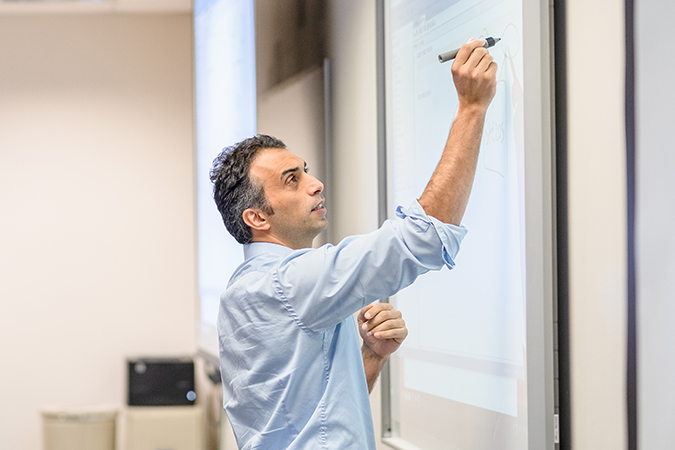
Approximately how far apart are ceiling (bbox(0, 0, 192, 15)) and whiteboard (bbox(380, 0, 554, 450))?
9.24 feet

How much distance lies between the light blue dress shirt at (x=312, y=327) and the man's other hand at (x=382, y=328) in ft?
0.27

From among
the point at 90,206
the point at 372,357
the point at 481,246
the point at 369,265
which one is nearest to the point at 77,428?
the point at 90,206

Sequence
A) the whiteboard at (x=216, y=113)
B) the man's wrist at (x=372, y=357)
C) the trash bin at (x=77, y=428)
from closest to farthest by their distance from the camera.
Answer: the man's wrist at (x=372, y=357) < the whiteboard at (x=216, y=113) < the trash bin at (x=77, y=428)

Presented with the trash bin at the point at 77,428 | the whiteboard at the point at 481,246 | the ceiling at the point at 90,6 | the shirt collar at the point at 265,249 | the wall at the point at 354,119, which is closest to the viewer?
the whiteboard at the point at 481,246

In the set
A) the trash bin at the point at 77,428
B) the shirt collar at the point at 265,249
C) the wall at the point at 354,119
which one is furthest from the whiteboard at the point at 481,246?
the trash bin at the point at 77,428

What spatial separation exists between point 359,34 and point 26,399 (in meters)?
3.31

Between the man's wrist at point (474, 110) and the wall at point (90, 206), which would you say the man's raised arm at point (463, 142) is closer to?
the man's wrist at point (474, 110)

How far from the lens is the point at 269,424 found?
1.07 metres

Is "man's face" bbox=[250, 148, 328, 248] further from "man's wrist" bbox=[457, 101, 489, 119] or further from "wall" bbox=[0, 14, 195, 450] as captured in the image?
"wall" bbox=[0, 14, 195, 450]

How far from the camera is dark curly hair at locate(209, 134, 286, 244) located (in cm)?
117

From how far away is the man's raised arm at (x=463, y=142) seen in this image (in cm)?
94

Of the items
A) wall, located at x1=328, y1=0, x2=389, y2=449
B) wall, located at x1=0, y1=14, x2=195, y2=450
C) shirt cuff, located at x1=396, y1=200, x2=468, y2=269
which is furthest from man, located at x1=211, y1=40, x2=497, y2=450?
wall, located at x1=0, y1=14, x2=195, y2=450

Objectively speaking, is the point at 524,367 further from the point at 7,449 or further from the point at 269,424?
the point at 7,449

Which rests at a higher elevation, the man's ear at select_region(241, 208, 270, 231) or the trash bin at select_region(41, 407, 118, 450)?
the man's ear at select_region(241, 208, 270, 231)
